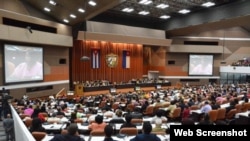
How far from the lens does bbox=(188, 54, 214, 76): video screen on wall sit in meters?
33.5

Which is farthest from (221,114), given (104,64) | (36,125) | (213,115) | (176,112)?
(104,64)

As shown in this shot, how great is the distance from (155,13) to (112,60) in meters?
7.08

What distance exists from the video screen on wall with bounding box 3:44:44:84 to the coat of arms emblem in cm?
993

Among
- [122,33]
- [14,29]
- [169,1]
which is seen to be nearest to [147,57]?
[122,33]

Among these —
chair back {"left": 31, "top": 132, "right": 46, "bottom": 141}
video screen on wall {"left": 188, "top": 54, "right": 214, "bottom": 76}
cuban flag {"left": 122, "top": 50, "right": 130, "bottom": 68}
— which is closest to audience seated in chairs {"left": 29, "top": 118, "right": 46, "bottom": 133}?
chair back {"left": 31, "top": 132, "right": 46, "bottom": 141}

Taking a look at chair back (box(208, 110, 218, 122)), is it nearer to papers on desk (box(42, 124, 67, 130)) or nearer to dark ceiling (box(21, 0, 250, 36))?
papers on desk (box(42, 124, 67, 130))

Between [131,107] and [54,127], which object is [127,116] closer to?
[54,127]

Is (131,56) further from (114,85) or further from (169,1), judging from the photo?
(169,1)

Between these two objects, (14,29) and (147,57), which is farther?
(147,57)

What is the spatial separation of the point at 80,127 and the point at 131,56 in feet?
77.9

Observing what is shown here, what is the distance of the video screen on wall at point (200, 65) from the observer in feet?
110

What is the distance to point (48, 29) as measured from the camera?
69.7ft

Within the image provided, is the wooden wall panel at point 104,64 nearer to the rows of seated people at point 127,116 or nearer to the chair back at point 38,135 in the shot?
→ the rows of seated people at point 127,116

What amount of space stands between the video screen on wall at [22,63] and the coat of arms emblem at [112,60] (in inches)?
391
